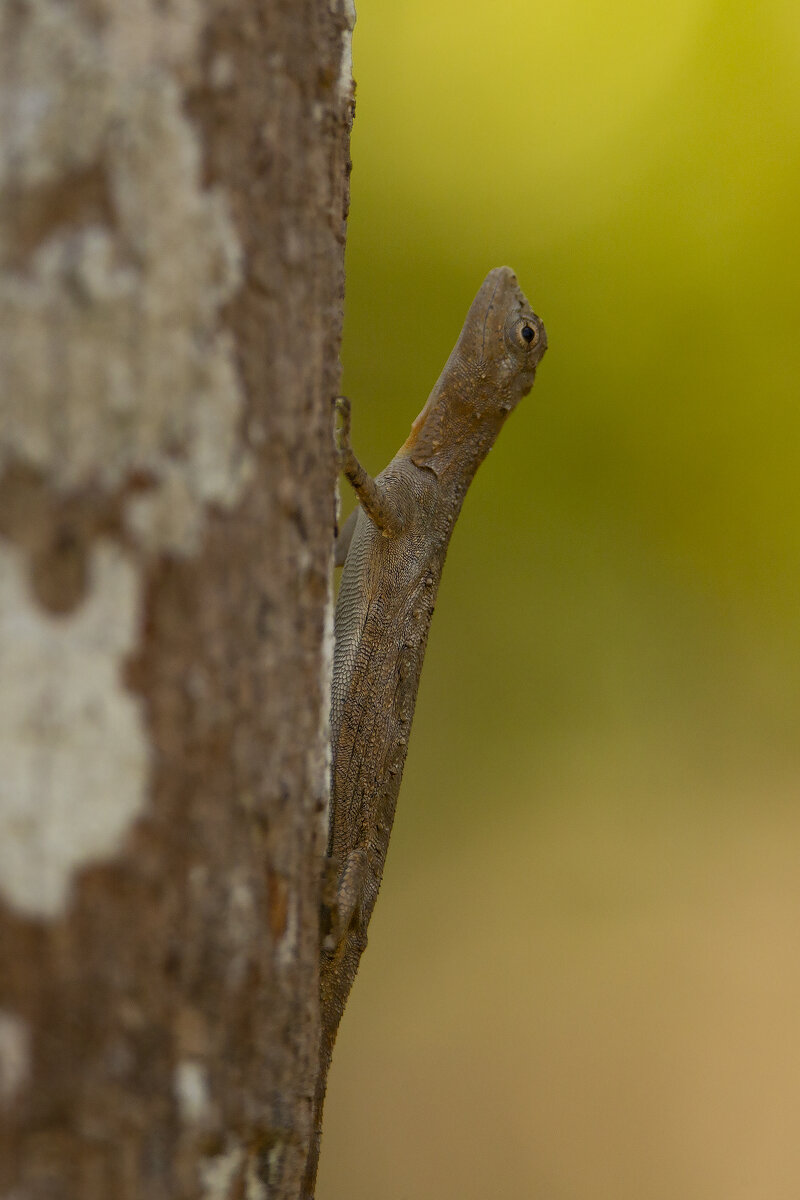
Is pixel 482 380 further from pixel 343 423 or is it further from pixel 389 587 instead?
pixel 343 423

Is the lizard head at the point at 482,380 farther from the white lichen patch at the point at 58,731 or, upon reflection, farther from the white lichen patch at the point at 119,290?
the white lichen patch at the point at 58,731

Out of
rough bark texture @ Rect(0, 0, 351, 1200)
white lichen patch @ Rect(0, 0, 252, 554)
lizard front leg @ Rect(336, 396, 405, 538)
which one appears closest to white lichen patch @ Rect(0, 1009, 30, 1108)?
rough bark texture @ Rect(0, 0, 351, 1200)

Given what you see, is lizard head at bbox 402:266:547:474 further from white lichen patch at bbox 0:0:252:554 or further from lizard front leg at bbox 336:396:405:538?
white lichen patch at bbox 0:0:252:554

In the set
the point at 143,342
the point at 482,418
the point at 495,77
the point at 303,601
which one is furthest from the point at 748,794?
the point at 143,342

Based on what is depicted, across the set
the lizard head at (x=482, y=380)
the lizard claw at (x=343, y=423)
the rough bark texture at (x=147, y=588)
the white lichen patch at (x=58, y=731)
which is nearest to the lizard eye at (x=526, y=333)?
the lizard head at (x=482, y=380)

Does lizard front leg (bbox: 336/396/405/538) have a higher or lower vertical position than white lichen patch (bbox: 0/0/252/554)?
higher

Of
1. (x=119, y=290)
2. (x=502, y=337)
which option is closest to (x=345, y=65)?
(x=119, y=290)
